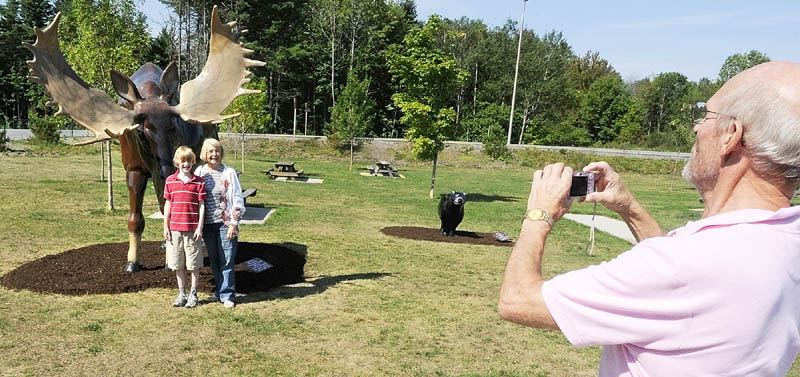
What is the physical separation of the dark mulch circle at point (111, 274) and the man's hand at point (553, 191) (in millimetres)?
6095

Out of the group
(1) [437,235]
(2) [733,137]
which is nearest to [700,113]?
(2) [733,137]

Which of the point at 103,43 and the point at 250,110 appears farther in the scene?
the point at 250,110

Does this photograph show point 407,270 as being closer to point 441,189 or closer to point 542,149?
point 441,189

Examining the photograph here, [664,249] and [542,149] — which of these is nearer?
[664,249]

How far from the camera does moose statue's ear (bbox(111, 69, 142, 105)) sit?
6.81 m

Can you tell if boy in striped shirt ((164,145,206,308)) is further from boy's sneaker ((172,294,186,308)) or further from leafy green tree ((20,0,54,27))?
leafy green tree ((20,0,54,27))

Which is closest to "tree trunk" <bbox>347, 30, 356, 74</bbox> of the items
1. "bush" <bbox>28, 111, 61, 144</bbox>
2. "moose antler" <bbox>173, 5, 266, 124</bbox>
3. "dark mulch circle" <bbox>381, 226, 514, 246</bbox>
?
"bush" <bbox>28, 111, 61, 144</bbox>

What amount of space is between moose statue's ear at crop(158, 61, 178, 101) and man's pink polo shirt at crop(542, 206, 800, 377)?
6.86m

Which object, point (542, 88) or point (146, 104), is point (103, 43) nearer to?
point (146, 104)

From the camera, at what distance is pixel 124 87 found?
6945 mm

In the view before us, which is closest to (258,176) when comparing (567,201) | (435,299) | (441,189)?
(441,189)

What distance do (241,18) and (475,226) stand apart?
34.3m

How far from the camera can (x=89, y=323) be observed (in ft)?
19.1

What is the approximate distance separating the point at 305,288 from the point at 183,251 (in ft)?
5.81
